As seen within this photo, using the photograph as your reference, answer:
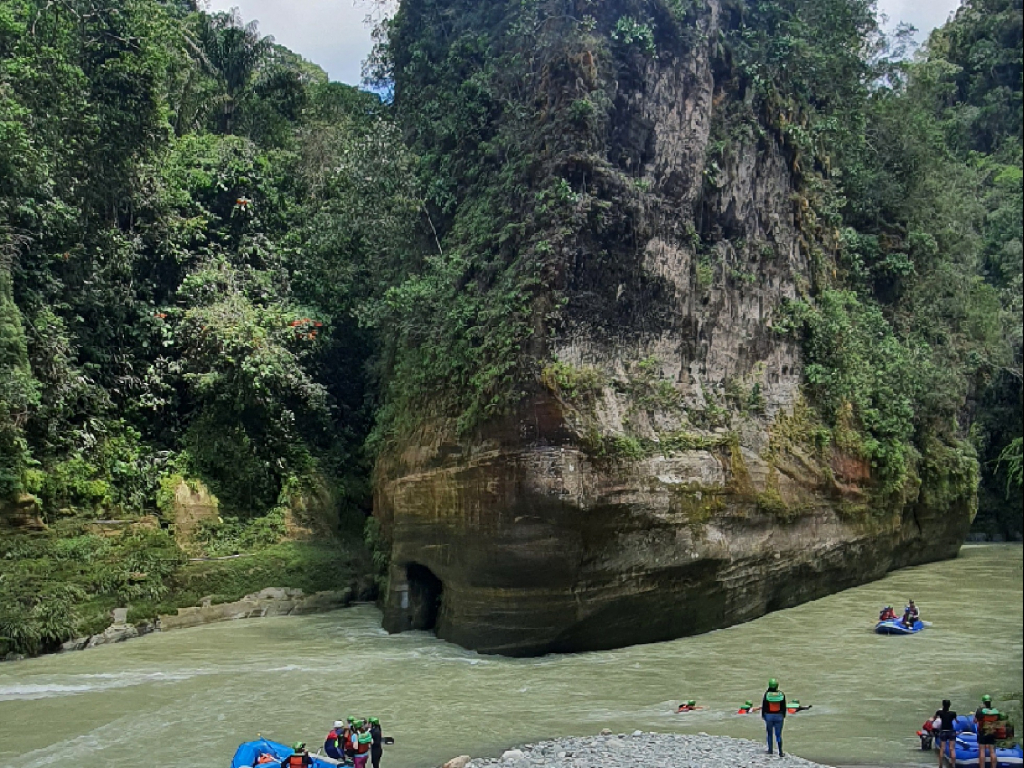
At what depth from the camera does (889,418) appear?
23.0 m

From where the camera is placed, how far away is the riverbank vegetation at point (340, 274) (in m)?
18.6

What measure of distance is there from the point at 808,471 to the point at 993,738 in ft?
37.4

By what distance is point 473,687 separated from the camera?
14.3 m

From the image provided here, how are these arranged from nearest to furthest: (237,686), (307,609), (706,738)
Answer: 1. (706,738)
2. (237,686)
3. (307,609)

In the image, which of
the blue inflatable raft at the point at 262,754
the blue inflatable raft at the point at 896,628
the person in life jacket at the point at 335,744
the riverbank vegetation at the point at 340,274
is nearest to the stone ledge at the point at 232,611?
the riverbank vegetation at the point at 340,274

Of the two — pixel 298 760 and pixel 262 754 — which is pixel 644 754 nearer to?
pixel 298 760

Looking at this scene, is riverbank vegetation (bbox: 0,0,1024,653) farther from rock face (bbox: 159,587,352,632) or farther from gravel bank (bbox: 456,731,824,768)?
gravel bank (bbox: 456,731,824,768)

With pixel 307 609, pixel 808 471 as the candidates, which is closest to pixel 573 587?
pixel 808 471

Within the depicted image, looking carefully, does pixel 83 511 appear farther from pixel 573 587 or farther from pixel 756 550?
pixel 756 550

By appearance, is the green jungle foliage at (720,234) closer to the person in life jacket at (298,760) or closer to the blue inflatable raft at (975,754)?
the person in life jacket at (298,760)

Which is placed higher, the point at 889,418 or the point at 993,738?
the point at 889,418

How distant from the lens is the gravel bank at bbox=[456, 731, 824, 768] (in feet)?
31.4

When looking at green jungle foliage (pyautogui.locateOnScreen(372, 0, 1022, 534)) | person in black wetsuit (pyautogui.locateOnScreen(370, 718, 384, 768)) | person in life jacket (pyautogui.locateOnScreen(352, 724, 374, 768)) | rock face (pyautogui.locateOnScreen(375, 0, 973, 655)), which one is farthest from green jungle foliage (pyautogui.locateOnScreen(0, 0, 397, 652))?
person in life jacket (pyautogui.locateOnScreen(352, 724, 374, 768))

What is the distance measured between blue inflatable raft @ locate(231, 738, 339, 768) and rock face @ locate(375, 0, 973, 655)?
21.7 feet
